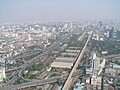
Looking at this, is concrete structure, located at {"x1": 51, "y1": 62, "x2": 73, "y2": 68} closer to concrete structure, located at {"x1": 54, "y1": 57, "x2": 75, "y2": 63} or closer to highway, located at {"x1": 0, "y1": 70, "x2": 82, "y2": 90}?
concrete structure, located at {"x1": 54, "y1": 57, "x2": 75, "y2": 63}

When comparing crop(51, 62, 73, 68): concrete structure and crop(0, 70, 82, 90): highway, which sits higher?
crop(51, 62, 73, 68): concrete structure

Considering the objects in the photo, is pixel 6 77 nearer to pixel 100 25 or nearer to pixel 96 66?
pixel 96 66

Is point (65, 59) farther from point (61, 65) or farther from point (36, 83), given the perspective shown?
point (36, 83)

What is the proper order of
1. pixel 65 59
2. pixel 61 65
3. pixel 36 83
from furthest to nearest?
pixel 65 59 < pixel 61 65 < pixel 36 83

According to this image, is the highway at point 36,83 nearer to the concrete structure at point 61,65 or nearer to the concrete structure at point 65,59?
the concrete structure at point 61,65

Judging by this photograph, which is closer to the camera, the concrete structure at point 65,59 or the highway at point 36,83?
the highway at point 36,83

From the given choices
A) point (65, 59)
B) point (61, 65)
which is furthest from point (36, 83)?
point (65, 59)

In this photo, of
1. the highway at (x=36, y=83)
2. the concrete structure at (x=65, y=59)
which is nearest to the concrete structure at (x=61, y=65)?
the concrete structure at (x=65, y=59)

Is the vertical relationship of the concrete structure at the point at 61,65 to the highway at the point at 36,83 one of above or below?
above

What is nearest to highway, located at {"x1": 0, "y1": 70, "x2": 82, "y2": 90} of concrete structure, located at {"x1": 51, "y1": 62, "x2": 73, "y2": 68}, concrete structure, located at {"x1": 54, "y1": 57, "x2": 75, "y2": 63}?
concrete structure, located at {"x1": 51, "y1": 62, "x2": 73, "y2": 68}

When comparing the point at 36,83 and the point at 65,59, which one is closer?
the point at 36,83

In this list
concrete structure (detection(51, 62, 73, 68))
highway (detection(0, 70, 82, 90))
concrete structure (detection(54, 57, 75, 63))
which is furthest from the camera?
concrete structure (detection(54, 57, 75, 63))
